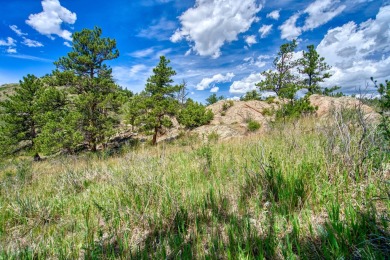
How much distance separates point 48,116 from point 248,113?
17.0 meters

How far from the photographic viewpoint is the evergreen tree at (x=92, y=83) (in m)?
14.9

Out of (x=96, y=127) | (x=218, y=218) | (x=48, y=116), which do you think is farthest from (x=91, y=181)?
(x=48, y=116)

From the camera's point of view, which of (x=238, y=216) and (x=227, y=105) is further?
(x=227, y=105)

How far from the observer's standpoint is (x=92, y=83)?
1570 centimetres

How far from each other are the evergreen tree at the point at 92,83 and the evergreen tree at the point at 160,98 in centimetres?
264

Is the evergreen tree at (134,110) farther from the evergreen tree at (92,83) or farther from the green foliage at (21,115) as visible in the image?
the green foliage at (21,115)

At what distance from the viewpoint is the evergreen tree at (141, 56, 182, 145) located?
51.4 ft

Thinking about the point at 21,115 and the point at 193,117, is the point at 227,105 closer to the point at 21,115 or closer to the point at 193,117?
the point at 193,117

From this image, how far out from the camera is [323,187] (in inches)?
92.9

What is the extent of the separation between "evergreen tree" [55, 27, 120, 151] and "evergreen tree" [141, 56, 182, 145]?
2644mm

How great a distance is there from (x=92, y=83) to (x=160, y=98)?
5.63 meters

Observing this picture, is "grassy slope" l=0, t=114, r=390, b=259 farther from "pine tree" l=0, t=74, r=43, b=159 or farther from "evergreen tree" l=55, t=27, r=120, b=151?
"pine tree" l=0, t=74, r=43, b=159

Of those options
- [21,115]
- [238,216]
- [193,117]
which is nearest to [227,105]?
[193,117]

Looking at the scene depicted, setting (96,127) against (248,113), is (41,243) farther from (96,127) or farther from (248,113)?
(248,113)
